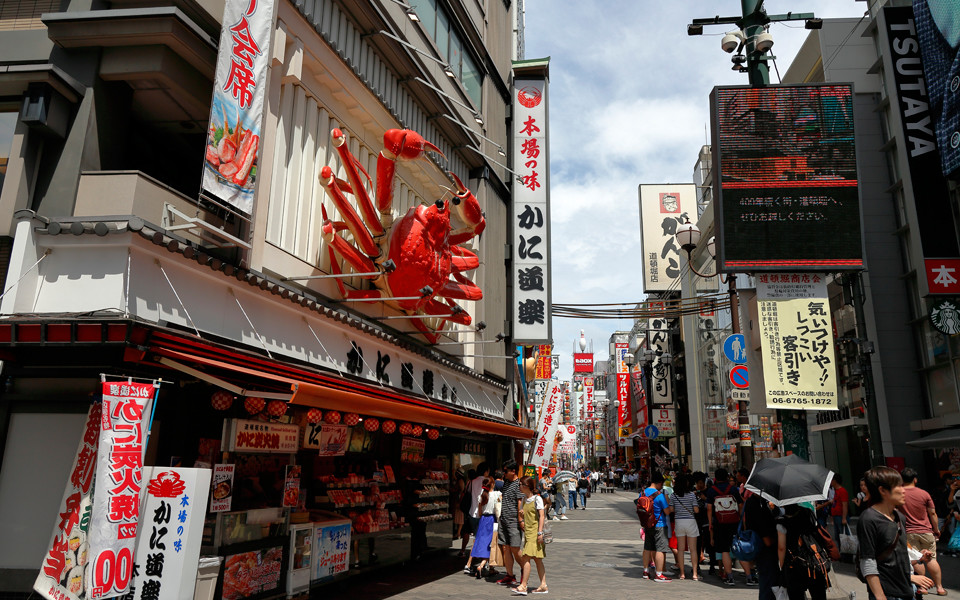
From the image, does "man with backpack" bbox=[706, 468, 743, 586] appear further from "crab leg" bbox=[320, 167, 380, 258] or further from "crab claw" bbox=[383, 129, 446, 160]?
"crab claw" bbox=[383, 129, 446, 160]

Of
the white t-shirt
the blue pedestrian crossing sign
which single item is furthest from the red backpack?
the blue pedestrian crossing sign

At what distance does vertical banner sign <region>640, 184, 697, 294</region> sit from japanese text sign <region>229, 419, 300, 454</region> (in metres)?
33.5

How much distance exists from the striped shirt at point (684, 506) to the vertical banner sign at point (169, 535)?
8.60 meters

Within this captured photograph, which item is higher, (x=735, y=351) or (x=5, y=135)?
(x=5, y=135)

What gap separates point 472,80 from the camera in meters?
21.0

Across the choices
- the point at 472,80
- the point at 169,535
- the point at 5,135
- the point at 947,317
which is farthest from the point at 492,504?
the point at 472,80

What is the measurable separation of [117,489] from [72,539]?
0.84 m

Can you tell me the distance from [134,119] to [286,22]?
2.79 m

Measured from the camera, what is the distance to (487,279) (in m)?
20.5

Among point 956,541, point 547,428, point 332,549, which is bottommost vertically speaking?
point 956,541

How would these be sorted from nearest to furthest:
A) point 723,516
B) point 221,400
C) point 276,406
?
1. point 221,400
2. point 276,406
3. point 723,516

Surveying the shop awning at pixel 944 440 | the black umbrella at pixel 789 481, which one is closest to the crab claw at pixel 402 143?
the black umbrella at pixel 789 481

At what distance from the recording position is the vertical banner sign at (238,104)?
24.5 feet

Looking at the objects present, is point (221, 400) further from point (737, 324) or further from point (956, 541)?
point (956, 541)
